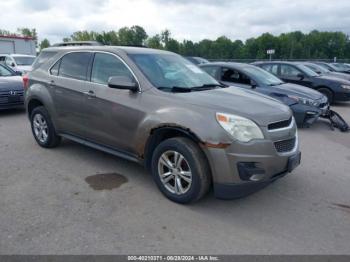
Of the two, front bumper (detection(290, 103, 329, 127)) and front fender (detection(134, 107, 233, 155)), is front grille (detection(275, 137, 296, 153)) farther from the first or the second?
front bumper (detection(290, 103, 329, 127))

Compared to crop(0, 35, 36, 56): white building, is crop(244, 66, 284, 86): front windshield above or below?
below

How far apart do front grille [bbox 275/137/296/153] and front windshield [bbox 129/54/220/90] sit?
4.39ft

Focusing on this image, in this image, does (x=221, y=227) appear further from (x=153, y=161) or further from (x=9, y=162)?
(x=9, y=162)

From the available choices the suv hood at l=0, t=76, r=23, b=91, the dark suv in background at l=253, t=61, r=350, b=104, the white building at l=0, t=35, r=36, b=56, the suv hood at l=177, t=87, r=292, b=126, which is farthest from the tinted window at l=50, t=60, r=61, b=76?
the white building at l=0, t=35, r=36, b=56

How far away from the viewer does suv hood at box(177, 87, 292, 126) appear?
345 cm

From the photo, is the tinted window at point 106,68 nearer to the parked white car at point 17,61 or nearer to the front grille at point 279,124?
the front grille at point 279,124

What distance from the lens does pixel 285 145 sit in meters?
3.62

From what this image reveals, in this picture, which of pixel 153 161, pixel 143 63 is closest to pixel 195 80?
pixel 143 63

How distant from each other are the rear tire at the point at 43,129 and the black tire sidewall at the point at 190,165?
7.85ft

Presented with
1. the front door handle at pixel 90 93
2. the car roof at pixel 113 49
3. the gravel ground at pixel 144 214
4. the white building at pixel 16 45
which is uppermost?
the white building at pixel 16 45

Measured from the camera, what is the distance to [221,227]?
3285mm

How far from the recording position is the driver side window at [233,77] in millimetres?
8070

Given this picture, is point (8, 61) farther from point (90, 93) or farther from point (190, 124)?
point (190, 124)

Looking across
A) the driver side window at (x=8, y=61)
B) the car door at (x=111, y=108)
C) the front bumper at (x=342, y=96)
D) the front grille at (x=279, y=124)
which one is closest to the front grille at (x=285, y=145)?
the front grille at (x=279, y=124)
